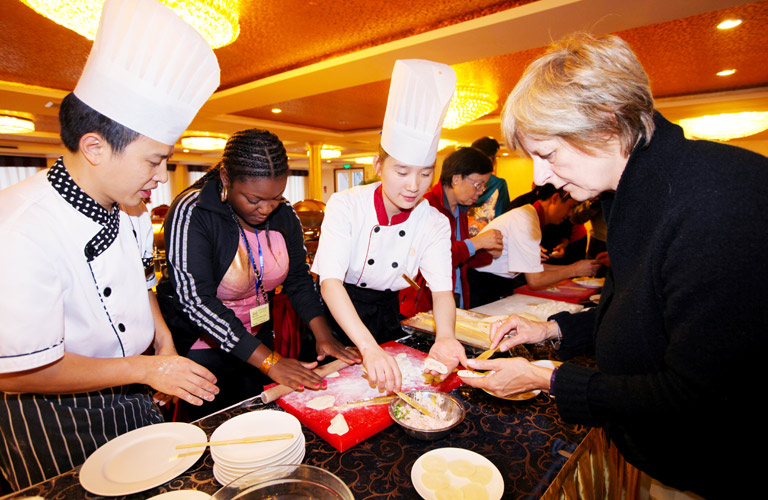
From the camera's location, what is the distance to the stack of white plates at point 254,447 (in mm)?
914

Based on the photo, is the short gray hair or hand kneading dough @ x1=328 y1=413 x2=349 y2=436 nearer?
the short gray hair

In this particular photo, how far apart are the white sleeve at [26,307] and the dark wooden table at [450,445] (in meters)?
0.32

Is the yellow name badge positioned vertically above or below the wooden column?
below

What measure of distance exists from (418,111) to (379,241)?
24.4 inches

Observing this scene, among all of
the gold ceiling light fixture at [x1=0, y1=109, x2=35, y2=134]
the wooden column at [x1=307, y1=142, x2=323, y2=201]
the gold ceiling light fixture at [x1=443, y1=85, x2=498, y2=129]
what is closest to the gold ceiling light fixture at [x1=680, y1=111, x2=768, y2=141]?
the gold ceiling light fixture at [x1=443, y1=85, x2=498, y2=129]

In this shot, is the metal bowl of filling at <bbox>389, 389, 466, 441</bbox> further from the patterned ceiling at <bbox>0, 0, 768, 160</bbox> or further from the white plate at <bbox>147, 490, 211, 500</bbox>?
the patterned ceiling at <bbox>0, 0, 768, 160</bbox>

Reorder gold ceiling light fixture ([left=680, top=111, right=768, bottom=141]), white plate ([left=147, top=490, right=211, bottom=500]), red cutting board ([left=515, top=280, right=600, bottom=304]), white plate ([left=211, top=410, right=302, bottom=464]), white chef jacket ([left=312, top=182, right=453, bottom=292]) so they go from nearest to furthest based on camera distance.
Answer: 1. white plate ([left=147, top=490, right=211, bottom=500])
2. white plate ([left=211, top=410, right=302, bottom=464])
3. white chef jacket ([left=312, top=182, right=453, bottom=292])
4. red cutting board ([left=515, top=280, right=600, bottom=304])
5. gold ceiling light fixture ([left=680, top=111, right=768, bottom=141])

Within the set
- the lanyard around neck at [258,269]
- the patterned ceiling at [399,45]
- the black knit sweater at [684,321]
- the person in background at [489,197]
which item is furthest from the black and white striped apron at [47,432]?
the patterned ceiling at [399,45]

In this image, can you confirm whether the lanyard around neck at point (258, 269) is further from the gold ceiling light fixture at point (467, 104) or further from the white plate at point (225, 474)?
the gold ceiling light fixture at point (467, 104)

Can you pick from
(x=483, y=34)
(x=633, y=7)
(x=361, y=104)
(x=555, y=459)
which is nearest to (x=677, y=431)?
(x=555, y=459)

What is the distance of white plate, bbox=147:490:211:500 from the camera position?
86cm

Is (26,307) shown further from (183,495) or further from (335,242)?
(335,242)

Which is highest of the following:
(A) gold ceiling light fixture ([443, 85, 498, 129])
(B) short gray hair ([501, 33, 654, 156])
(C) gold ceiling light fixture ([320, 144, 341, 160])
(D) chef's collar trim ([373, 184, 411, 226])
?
(C) gold ceiling light fixture ([320, 144, 341, 160])

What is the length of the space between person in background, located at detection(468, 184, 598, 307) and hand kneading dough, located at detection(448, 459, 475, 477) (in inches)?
80.7
